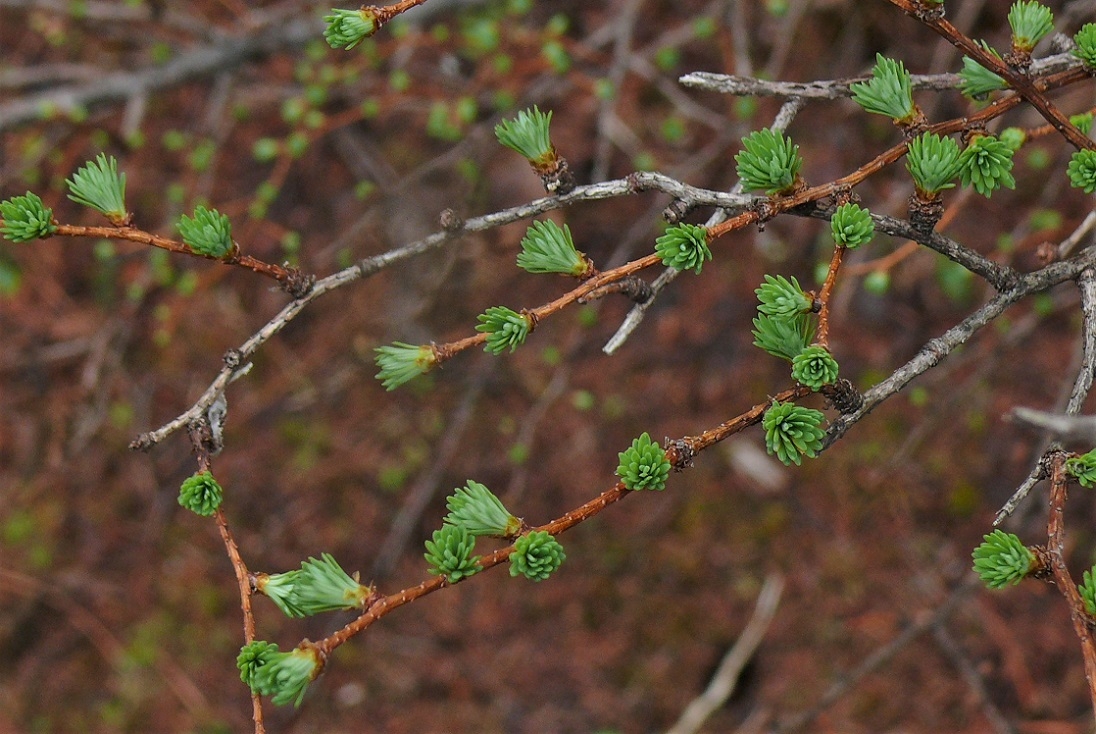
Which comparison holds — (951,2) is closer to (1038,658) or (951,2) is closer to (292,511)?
(1038,658)

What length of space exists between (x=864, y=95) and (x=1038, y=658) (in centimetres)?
219

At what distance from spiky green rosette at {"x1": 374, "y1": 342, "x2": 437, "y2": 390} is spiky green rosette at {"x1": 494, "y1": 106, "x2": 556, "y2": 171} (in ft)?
0.94

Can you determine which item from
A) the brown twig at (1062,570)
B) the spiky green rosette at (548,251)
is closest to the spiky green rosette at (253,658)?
the spiky green rosette at (548,251)

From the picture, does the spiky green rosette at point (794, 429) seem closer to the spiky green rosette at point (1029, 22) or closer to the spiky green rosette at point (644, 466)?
the spiky green rosette at point (644, 466)

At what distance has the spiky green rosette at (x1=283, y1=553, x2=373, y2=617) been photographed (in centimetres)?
103

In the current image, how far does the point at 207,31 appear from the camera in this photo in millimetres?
2594

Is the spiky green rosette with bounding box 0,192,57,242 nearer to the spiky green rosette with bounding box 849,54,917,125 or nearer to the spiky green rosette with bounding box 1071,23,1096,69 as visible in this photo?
the spiky green rosette with bounding box 849,54,917,125

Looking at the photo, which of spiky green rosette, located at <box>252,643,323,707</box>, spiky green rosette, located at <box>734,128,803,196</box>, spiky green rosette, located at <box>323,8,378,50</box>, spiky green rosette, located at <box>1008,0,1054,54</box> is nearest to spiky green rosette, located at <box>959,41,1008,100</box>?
spiky green rosette, located at <box>1008,0,1054,54</box>

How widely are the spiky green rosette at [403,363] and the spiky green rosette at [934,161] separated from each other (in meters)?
0.63

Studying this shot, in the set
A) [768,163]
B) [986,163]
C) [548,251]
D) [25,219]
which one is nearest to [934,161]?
[986,163]

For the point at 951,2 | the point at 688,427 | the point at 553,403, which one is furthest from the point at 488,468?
the point at 951,2

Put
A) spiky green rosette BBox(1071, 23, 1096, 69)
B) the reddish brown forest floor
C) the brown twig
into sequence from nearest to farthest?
the brown twig
spiky green rosette BBox(1071, 23, 1096, 69)
the reddish brown forest floor

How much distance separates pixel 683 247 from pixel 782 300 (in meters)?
0.13

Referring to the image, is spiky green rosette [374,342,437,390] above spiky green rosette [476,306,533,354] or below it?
below
